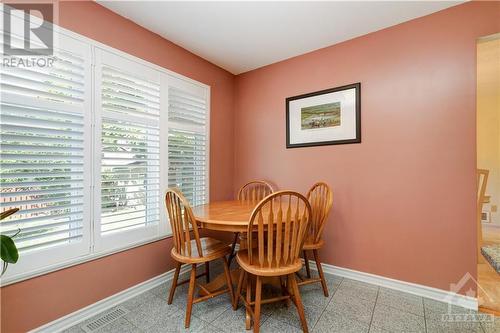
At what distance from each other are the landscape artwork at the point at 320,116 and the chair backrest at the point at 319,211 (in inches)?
28.6

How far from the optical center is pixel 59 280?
5.21 ft

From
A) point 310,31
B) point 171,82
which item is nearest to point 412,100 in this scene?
point 310,31

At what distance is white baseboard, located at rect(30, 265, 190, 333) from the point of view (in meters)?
1.55

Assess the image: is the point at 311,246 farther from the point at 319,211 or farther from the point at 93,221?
the point at 93,221

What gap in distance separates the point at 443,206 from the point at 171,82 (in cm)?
283

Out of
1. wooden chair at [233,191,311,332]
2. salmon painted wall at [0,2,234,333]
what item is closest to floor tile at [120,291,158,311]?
salmon painted wall at [0,2,234,333]

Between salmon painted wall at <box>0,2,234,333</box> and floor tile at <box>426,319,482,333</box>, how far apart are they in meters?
2.26

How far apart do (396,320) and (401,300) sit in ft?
1.07

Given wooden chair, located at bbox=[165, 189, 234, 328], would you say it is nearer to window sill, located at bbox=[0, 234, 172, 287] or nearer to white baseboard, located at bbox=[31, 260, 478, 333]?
window sill, located at bbox=[0, 234, 172, 287]

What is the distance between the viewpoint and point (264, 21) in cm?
206

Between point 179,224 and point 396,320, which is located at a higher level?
point 179,224

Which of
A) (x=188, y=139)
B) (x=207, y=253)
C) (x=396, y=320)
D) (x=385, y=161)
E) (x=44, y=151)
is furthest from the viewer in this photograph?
(x=188, y=139)

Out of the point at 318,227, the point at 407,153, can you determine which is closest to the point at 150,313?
the point at 318,227

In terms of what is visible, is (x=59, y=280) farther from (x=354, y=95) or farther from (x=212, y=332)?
(x=354, y=95)
